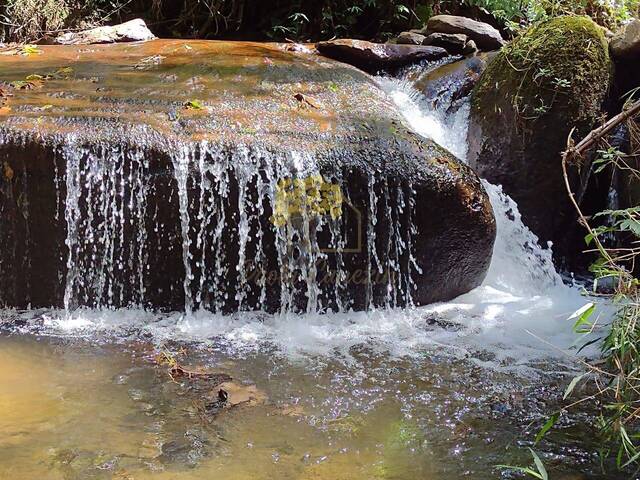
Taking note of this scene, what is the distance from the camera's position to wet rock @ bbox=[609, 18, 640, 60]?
5523mm

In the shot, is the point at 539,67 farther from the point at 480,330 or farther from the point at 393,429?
the point at 393,429

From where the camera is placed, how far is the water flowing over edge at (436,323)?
3.97 metres

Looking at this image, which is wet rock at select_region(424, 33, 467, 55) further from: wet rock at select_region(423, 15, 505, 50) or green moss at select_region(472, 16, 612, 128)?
green moss at select_region(472, 16, 612, 128)

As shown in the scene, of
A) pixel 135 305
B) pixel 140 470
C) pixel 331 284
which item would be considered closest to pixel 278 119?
pixel 331 284

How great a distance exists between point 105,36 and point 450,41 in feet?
13.3

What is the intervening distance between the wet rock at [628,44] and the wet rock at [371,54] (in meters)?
2.10

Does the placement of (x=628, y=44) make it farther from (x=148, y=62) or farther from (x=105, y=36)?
(x=105, y=36)

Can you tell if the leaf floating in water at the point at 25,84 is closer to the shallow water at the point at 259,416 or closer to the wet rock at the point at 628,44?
the shallow water at the point at 259,416

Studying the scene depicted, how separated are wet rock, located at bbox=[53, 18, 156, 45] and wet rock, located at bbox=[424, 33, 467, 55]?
347 cm

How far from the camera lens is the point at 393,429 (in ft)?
9.48

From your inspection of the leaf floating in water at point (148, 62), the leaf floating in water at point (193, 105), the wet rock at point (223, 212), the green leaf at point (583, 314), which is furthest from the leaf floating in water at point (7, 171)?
the green leaf at point (583, 314)

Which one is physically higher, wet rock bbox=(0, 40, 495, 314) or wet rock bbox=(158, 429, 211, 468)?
wet rock bbox=(0, 40, 495, 314)

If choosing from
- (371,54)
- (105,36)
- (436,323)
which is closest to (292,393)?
(436,323)

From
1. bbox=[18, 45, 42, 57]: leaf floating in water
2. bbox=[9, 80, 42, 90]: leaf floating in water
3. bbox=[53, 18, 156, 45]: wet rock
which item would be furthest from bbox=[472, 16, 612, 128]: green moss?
bbox=[18, 45, 42, 57]: leaf floating in water
